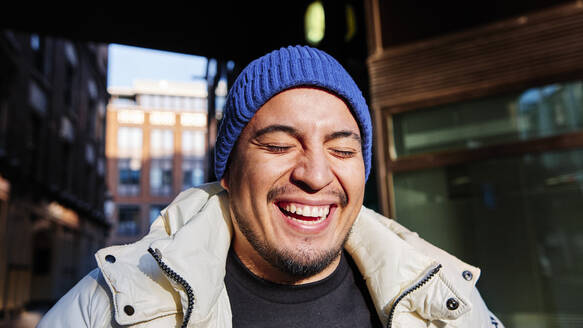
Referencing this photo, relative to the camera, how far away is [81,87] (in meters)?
22.8

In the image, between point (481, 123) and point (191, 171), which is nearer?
point (481, 123)

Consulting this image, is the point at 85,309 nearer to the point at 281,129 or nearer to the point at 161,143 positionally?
the point at 281,129

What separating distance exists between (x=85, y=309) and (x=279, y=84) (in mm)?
1080

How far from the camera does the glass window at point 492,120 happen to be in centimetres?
409

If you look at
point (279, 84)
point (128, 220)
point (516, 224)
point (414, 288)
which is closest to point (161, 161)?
point (128, 220)

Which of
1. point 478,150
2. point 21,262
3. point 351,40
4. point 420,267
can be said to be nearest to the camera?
point 420,267

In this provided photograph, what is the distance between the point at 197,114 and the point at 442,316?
48760mm

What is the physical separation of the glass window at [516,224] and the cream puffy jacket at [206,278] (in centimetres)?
257

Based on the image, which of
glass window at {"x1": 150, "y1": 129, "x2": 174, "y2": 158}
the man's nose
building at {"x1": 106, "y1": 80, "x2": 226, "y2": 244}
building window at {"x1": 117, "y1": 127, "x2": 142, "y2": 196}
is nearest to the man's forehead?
the man's nose

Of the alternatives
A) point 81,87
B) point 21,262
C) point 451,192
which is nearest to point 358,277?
point 451,192

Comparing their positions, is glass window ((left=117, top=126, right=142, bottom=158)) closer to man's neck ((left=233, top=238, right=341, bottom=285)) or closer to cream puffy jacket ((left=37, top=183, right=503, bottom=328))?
cream puffy jacket ((left=37, top=183, right=503, bottom=328))

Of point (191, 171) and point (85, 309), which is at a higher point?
point (191, 171)

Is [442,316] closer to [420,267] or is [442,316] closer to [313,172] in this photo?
[420,267]

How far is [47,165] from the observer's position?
17078mm
